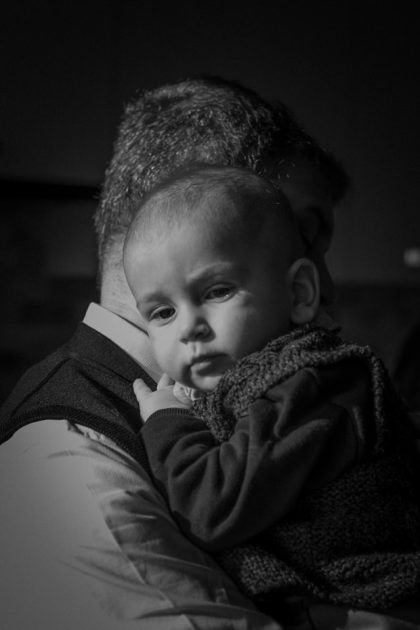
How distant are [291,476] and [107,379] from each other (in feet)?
0.96

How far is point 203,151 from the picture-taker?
3.99 feet

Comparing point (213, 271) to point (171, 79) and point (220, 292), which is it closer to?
point (220, 292)

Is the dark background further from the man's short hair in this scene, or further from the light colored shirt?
the light colored shirt

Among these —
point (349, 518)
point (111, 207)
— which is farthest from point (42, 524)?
point (111, 207)

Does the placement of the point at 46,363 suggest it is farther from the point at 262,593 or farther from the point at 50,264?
the point at 50,264

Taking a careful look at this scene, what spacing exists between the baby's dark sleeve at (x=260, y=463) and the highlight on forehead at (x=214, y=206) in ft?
0.63

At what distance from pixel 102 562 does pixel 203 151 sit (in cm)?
57

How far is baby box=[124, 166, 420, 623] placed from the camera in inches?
35.8

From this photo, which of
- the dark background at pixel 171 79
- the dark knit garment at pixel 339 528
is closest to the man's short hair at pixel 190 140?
the dark knit garment at pixel 339 528

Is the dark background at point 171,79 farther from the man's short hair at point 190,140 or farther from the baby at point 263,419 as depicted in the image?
the baby at point 263,419

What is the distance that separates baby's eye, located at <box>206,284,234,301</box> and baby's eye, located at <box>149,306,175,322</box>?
0.05 m

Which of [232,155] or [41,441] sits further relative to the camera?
[232,155]

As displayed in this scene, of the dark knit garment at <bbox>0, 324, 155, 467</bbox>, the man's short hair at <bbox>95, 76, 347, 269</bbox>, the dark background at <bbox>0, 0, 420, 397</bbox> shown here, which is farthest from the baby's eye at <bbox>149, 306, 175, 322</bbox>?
the dark background at <bbox>0, 0, 420, 397</bbox>

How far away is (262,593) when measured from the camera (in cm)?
93
